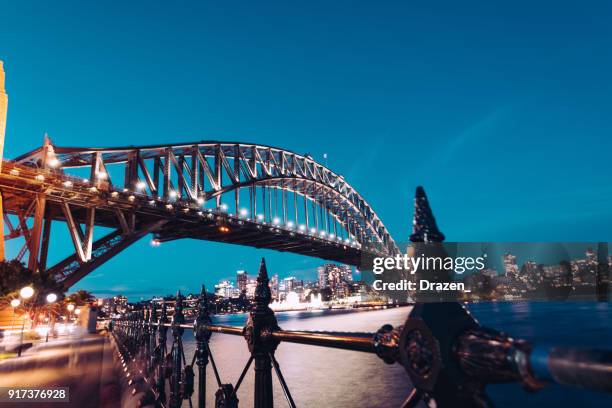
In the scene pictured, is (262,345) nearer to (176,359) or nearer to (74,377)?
(176,359)

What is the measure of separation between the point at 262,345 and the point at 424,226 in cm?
136

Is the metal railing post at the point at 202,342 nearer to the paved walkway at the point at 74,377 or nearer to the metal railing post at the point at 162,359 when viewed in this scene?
the metal railing post at the point at 162,359

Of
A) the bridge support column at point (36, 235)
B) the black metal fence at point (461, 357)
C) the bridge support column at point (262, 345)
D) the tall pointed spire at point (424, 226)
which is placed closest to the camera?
the black metal fence at point (461, 357)

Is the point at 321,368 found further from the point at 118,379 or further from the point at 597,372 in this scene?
the point at 597,372

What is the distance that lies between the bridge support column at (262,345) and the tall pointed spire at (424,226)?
1241 millimetres

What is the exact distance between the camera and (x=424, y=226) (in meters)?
1.02

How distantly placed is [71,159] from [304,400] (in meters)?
26.6

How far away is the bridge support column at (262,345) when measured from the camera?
6.63 feet

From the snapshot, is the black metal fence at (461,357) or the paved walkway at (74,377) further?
the paved walkway at (74,377)

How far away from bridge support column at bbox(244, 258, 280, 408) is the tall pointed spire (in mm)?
1241

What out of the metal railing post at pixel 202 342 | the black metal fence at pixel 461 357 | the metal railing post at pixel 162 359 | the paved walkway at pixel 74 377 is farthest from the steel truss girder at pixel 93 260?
the black metal fence at pixel 461 357

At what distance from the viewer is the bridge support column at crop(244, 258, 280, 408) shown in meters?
2.02

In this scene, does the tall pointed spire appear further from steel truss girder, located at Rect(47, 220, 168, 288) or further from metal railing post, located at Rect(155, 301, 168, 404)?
→ steel truss girder, located at Rect(47, 220, 168, 288)

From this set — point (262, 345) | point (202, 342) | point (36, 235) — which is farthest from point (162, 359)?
point (36, 235)
